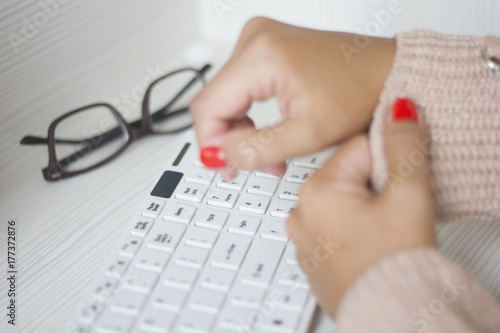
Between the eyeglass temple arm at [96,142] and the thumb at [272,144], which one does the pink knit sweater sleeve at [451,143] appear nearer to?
A: the thumb at [272,144]

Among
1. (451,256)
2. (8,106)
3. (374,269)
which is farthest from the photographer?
(8,106)

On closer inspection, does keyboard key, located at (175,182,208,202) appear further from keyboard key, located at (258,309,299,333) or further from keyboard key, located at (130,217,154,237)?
keyboard key, located at (258,309,299,333)

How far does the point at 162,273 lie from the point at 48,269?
5.3 inches

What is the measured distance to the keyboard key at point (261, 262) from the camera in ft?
1.54

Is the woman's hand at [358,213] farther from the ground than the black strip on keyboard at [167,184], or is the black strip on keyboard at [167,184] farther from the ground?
the woman's hand at [358,213]

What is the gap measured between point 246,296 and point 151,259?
95mm

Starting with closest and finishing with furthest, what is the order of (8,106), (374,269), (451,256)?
(374,269)
(451,256)
(8,106)

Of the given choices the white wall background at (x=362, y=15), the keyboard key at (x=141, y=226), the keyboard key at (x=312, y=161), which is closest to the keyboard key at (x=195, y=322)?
the keyboard key at (x=141, y=226)

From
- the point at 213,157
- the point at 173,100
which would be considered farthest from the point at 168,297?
the point at 173,100

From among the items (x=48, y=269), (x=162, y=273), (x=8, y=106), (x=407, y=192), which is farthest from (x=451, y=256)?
(x=8, y=106)

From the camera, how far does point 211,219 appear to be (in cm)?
53

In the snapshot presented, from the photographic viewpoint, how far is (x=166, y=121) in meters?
0.76

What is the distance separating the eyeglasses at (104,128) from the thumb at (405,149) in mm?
336

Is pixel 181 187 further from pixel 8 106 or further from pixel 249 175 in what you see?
pixel 8 106
